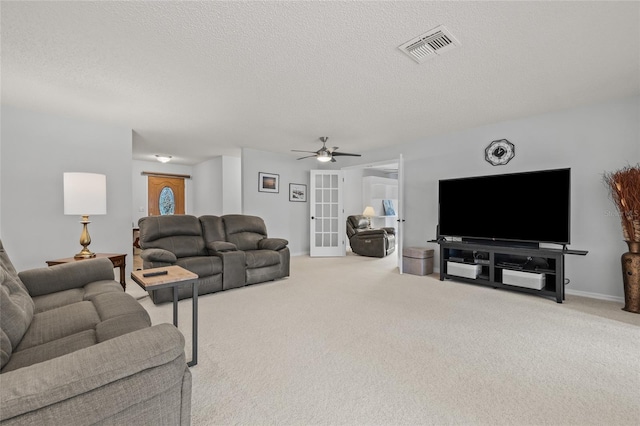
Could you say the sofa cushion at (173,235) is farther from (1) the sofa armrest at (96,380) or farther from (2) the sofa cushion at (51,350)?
→ (1) the sofa armrest at (96,380)

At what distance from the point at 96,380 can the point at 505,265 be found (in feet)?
14.3

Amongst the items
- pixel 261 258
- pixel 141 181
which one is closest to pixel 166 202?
pixel 141 181

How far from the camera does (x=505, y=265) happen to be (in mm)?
3900

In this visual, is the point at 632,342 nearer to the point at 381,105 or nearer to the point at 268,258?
the point at 381,105

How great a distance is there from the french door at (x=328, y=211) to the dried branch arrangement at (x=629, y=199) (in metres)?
4.61

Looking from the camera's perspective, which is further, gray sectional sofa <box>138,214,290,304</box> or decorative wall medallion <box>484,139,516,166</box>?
decorative wall medallion <box>484,139,516,166</box>

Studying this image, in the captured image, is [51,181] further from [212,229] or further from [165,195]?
[165,195]

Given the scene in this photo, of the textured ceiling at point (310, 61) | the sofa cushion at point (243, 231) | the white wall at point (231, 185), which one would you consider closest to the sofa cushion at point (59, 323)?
the textured ceiling at point (310, 61)

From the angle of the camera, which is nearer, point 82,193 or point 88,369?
point 88,369

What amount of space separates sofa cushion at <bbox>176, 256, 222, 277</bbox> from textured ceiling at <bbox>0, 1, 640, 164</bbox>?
1.90 m

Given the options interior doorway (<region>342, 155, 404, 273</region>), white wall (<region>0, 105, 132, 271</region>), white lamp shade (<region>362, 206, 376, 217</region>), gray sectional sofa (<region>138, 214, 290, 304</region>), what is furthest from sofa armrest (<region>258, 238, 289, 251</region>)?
interior doorway (<region>342, 155, 404, 273</region>)

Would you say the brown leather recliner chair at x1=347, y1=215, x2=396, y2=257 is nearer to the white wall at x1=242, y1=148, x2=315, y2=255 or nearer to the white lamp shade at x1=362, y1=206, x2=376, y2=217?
the white lamp shade at x1=362, y1=206, x2=376, y2=217

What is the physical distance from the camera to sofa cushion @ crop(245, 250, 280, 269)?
4.07 metres

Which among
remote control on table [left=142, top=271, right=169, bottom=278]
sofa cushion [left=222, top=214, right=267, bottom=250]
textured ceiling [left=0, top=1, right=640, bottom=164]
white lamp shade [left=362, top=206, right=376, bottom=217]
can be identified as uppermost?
textured ceiling [left=0, top=1, right=640, bottom=164]
